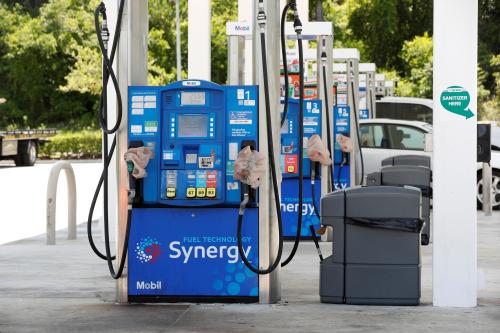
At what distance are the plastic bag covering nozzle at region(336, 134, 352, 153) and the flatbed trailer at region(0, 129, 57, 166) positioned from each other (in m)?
24.1

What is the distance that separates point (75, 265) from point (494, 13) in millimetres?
53392

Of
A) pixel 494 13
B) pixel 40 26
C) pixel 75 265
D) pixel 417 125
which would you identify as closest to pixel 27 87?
pixel 40 26

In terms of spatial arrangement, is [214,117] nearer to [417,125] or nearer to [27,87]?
[417,125]

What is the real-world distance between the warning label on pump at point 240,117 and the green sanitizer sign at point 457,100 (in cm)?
145

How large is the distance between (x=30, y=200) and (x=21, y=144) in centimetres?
1720

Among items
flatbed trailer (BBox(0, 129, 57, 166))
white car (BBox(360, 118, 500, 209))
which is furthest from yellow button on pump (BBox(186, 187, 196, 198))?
flatbed trailer (BBox(0, 129, 57, 166))

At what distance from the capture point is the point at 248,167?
942cm

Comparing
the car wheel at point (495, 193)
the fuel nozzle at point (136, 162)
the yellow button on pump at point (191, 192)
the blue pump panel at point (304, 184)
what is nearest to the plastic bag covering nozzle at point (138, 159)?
the fuel nozzle at point (136, 162)

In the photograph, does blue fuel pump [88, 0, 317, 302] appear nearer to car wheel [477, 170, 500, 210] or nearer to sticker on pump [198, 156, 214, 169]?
sticker on pump [198, 156, 214, 169]

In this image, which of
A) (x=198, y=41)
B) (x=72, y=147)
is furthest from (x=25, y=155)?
(x=198, y=41)

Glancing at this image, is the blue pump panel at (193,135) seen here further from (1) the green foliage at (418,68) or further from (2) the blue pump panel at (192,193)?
(1) the green foliage at (418,68)

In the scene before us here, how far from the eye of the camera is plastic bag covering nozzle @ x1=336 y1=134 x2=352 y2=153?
16.4 m

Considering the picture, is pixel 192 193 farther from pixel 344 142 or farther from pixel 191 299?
pixel 344 142

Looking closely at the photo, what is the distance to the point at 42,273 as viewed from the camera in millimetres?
11945
